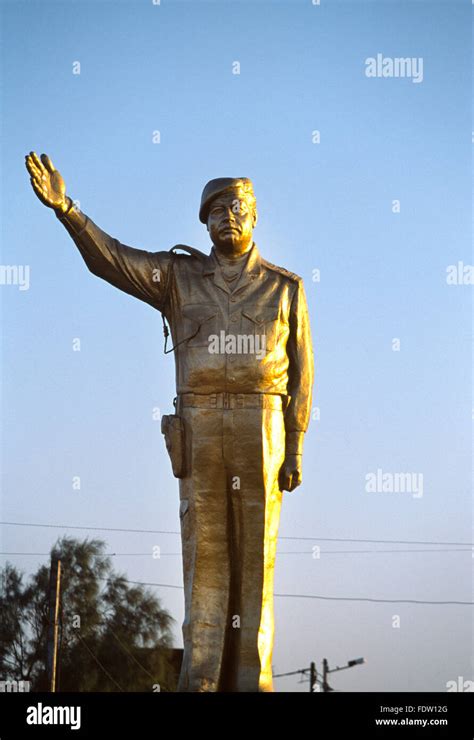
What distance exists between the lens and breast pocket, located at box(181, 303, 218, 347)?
36.0ft

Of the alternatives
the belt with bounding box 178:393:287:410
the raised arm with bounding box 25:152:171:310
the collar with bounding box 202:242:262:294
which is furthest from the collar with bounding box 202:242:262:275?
the belt with bounding box 178:393:287:410

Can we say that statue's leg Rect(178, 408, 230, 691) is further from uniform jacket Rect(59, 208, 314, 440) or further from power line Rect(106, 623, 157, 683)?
power line Rect(106, 623, 157, 683)

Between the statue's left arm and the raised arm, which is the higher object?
the raised arm

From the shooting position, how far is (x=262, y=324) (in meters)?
11.0

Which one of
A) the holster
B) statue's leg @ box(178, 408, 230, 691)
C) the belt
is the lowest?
statue's leg @ box(178, 408, 230, 691)

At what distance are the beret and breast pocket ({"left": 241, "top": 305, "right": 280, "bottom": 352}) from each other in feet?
3.05

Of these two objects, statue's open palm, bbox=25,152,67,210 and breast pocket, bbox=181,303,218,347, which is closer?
statue's open palm, bbox=25,152,67,210

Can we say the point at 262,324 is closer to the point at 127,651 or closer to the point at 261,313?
the point at 261,313

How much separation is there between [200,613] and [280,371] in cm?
201

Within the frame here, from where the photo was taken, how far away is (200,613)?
418 inches

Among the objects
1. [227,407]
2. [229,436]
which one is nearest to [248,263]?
[227,407]

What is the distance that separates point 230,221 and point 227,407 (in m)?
1.52
